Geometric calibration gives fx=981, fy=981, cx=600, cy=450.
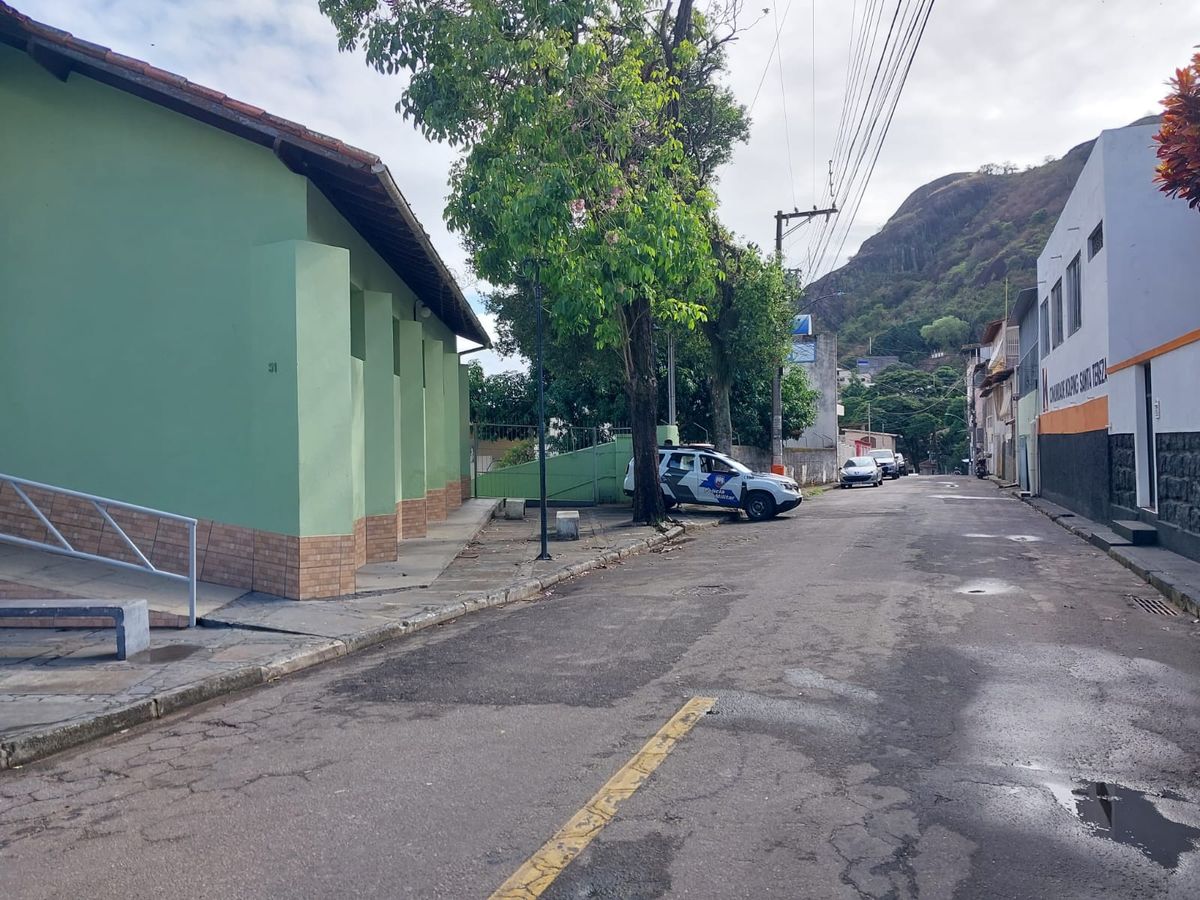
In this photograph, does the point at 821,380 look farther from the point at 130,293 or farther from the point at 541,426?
the point at 130,293

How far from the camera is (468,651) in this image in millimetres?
8250

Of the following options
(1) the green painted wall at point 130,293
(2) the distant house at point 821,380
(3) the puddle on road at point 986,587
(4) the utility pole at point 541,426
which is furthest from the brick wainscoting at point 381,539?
(2) the distant house at point 821,380

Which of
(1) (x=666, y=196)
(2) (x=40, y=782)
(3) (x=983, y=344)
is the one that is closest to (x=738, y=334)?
(1) (x=666, y=196)

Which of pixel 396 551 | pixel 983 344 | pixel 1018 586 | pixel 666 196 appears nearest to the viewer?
pixel 1018 586

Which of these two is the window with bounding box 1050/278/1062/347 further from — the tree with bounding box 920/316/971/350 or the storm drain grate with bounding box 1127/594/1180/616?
the tree with bounding box 920/316/971/350

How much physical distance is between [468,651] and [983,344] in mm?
60649

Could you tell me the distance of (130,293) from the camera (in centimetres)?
1059

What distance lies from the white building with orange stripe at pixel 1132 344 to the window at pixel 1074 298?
3cm

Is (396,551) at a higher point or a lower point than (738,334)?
lower

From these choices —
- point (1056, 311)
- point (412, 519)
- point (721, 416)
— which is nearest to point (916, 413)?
point (1056, 311)

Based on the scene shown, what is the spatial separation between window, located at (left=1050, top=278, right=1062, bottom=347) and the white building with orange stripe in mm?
1888

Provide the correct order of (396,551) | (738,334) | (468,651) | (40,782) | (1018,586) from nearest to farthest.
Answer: (40,782) → (468,651) → (1018,586) → (396,551) → (738,334)

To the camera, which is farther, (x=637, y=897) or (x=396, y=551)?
(x=396, y=551)

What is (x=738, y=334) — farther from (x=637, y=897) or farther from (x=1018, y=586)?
(x=637, y=897)
